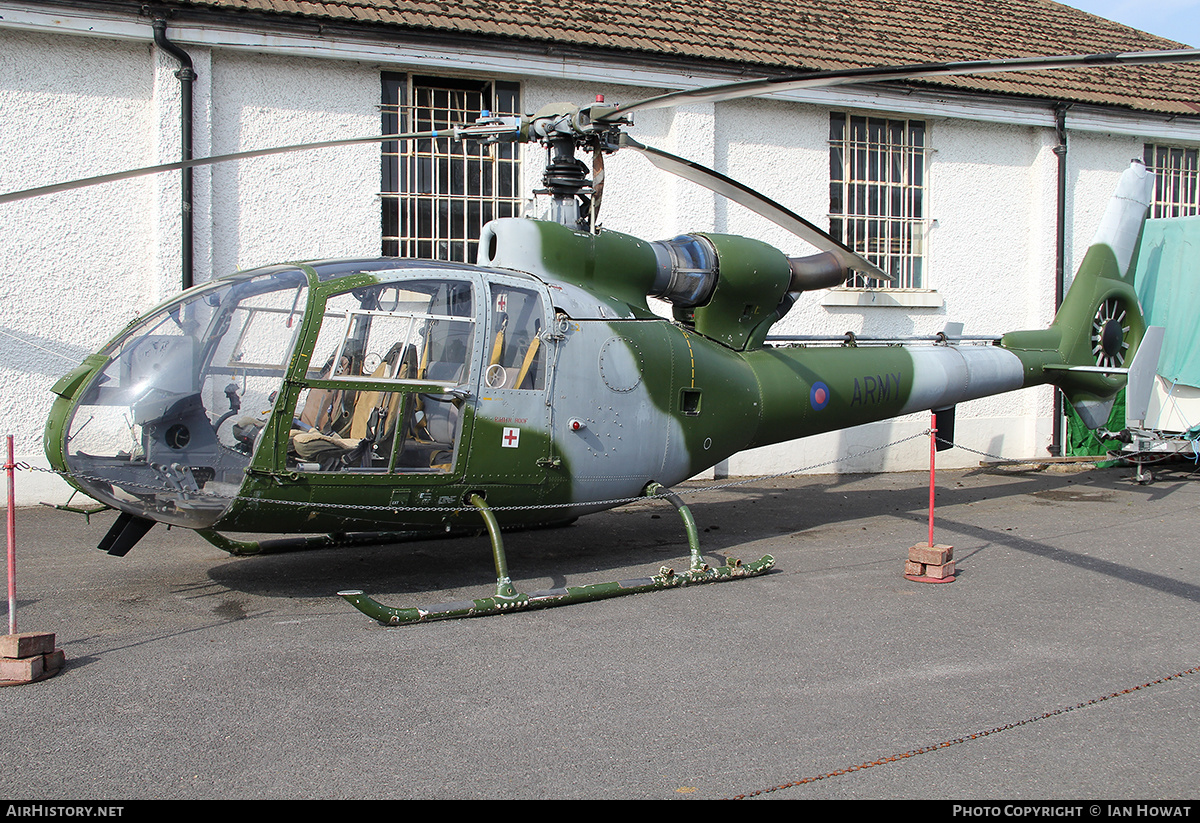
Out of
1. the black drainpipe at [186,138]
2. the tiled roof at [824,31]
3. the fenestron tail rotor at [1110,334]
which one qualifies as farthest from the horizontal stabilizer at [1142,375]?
the black drainpipe at [186,138]

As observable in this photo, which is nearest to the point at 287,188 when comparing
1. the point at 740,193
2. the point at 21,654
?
the point at 740,193

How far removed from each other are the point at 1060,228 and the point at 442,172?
866cm

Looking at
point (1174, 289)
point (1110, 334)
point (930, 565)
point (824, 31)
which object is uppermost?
point (824, 31)

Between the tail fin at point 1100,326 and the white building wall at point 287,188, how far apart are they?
2.53 m

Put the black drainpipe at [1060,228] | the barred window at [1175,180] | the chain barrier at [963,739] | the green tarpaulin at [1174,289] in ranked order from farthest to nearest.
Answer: the barred window at [1175,180], the black drainpipe at [1060,228], the green tarpaulin at [1174,289], the chain barrier at [963,739]

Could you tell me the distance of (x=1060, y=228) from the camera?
13.2m

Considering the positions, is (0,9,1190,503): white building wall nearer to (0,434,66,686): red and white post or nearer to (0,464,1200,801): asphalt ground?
(0,464,1200,801): asphalt ground

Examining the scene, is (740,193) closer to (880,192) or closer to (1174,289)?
(880,192)

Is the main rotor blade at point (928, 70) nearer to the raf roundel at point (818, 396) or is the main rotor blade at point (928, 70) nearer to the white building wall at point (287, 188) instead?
the raf roundel at point (818, 396)

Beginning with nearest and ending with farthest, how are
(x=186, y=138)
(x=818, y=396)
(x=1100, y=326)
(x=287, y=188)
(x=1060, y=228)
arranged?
(x=818, y=396), (x=186, y=138), (x=287, y=188), (x=1100, y=326), (x=1060, y=228)

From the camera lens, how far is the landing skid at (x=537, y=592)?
17.1ft

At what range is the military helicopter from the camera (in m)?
5.28

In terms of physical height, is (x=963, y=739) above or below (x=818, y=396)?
below

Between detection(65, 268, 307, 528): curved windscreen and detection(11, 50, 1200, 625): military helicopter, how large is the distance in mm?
12
